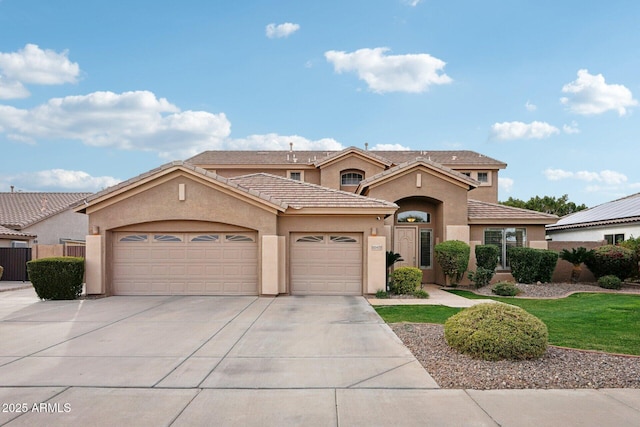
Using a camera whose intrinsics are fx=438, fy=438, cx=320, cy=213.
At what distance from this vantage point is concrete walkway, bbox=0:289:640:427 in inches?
192

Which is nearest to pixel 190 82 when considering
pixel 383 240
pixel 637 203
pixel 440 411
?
pixel 383 240

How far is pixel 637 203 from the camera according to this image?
2561 cm

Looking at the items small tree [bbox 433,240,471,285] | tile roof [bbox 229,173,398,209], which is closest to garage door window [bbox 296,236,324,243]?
tile roof [bbox 229,173,398,209]

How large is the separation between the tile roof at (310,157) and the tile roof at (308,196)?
9922mm

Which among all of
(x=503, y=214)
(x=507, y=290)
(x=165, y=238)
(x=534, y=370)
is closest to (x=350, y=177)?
(x=503, y=214)

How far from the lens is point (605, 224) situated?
2364 centimetres

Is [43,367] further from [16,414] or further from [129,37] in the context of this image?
[129,37]

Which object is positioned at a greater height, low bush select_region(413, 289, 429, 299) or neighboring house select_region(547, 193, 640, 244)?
neighboring house select_region(547, 193, 640, 244)

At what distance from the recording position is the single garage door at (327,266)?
Answer: 15125 mm

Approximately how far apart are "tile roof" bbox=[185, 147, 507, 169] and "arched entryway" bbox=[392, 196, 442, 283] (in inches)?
331

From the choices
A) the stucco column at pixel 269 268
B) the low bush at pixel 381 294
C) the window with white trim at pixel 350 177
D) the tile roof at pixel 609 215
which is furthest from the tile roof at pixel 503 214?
the stucco column at pixel 269 268

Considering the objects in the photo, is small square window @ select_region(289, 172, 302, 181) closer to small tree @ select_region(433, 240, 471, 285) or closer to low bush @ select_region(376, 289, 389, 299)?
small tree @ select_region(433, 240, 471, 285)

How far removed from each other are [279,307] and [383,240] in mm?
4560

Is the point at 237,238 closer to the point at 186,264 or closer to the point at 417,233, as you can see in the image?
the point at 186,264
